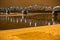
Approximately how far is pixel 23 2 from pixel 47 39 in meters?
6.38

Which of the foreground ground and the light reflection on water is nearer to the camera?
the foreground ground

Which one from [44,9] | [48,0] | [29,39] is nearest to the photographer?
[29,39]

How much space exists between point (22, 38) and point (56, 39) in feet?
0.98

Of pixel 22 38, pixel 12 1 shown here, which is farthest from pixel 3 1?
pixel 22 38

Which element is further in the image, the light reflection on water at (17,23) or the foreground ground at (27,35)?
the light reflection on water at (17,23)

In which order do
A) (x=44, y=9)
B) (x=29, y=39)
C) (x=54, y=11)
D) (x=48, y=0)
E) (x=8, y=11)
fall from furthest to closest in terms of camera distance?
(x=48, y=0) < (x=8, y=11) < (x=44, y=9) < (x=54, y=11) < (x=29, y=39)

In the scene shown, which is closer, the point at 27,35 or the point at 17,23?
the point at 27,35

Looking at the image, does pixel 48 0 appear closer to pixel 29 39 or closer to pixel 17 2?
pixel 17 2

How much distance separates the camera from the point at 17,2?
7.64 m

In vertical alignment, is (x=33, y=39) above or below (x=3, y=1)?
below

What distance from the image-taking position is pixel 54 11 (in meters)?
4.62

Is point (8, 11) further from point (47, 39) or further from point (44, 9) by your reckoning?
point (47, 39)

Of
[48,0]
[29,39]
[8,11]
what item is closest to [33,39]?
[29,39]

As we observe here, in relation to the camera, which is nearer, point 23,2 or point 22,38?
point 22,38
